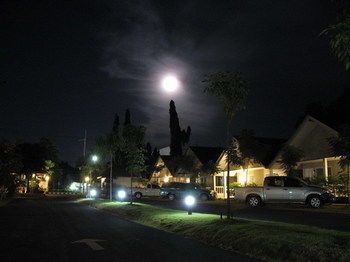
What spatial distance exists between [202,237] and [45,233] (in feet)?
17.7

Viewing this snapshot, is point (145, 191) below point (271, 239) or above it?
above

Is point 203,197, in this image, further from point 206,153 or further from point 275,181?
point 275,181

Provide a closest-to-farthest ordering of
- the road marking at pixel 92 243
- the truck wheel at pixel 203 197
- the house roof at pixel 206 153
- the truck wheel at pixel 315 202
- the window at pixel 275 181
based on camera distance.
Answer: the road marking at pixel 92 243 < the truck wheel at pixel 315 202 < the window at pixel 275 181 < the truck wheel at pixel 203 197 < the house roof at pixel 206 153

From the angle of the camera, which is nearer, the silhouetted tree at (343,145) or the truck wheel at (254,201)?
the silhouetted tree at (343,145)

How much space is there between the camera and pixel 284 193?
2169cm

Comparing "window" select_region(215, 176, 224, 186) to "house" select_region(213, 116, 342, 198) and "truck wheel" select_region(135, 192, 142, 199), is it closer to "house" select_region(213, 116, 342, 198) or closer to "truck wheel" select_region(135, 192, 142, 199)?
"truck wheel" select_region(135, 192, 142, 199)

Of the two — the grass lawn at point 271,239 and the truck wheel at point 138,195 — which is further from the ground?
the truck wheel at point 138,195

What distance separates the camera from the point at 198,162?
4816cm

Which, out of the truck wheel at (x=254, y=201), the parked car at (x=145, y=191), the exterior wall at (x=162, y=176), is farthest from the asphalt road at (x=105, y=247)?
the exterior wall at (x=162, y=176)

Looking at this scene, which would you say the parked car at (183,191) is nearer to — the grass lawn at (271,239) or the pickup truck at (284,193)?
the pickup truck at (284,193)

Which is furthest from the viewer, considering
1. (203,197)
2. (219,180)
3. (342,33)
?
(219,180)

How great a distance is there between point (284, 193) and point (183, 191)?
1688 centimetres

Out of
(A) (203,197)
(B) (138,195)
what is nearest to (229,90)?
(A) (203,197)

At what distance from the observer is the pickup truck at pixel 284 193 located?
69.7 ft
